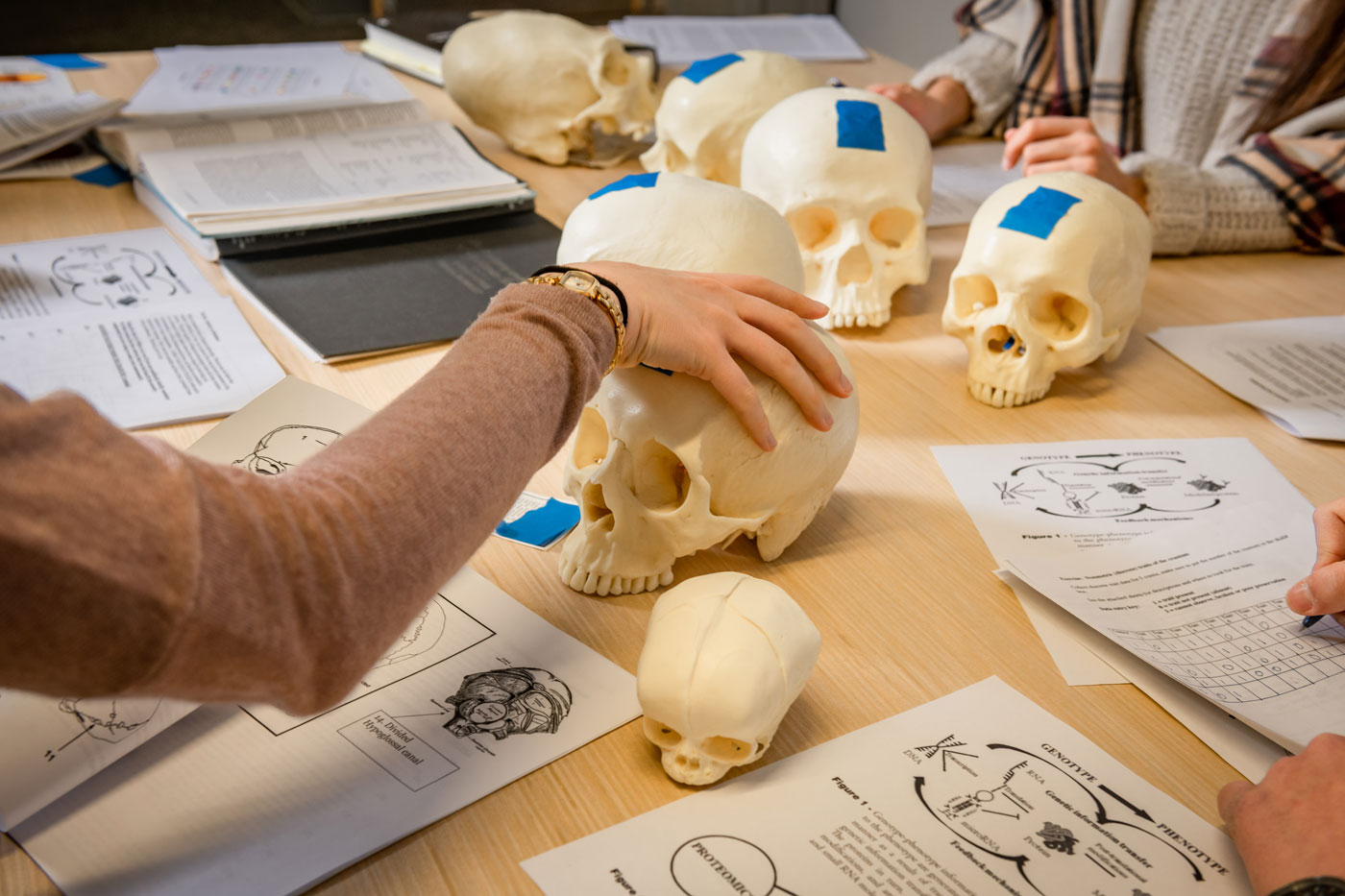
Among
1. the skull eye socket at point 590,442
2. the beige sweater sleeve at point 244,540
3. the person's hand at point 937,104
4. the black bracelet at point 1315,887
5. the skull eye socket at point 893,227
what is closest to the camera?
the beige sweater sleeve at point 244,540

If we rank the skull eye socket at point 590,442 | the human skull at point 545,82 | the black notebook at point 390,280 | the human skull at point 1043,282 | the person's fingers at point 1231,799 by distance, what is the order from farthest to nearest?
1. the human skull at point 545,82
2. the black notebook at point 390,280
3. the human skull at point 1043,282
4. the skull eye socket at point 590,442
5. the person's fingers at point 1231,799

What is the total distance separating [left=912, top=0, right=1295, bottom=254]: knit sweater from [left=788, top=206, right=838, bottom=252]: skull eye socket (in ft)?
1.72

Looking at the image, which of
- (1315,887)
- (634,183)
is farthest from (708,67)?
(1315,887)

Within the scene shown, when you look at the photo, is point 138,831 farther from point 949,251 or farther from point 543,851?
point 949,251

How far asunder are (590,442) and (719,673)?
1.00 feet

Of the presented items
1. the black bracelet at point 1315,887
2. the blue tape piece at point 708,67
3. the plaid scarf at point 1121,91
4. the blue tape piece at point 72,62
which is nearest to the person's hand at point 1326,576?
the black bracelet at point 1315,887

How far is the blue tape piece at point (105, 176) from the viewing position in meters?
1.63

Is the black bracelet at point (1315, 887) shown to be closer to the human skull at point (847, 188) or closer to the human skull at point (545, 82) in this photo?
the human skull at point (847, 188)

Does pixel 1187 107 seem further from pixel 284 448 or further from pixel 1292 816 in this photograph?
pixel 284 448

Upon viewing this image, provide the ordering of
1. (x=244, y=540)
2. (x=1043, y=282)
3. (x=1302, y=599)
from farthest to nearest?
(x=1043, y=282)
(x=1302, y=599)
(x=244, y=540)

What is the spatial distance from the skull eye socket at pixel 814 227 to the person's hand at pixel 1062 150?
0.95 ft

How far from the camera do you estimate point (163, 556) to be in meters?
0.45

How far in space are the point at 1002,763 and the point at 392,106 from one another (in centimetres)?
154

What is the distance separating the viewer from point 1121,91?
72.2 inches
